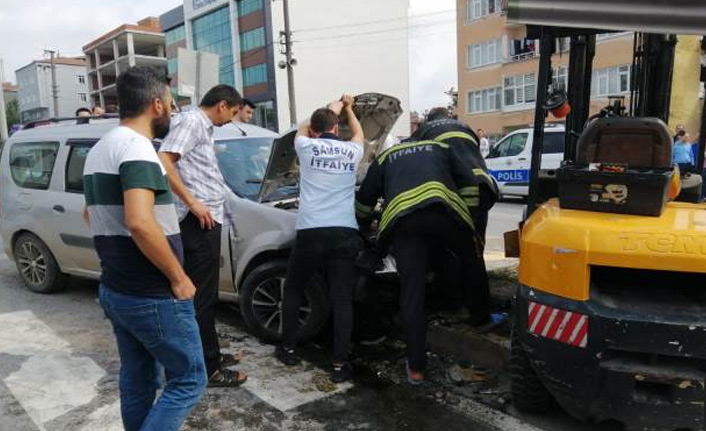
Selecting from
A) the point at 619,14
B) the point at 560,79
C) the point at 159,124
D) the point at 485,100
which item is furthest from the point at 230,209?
the point at 485,100

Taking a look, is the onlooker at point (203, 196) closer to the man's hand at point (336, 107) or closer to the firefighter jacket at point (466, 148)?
the man's hand at point (336, 107)

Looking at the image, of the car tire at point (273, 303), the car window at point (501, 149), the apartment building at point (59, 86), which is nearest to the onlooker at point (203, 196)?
the car tire at point (273, 303)

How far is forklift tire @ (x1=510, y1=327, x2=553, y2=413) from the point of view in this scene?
10.6ft

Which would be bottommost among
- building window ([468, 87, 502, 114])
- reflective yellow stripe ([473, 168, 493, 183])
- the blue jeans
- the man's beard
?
the blue jeans

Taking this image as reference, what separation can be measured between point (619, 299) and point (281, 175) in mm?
2955

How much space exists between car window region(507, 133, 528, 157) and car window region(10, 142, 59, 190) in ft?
34.1

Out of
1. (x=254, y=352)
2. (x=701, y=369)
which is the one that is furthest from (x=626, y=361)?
(x=254, y=352)

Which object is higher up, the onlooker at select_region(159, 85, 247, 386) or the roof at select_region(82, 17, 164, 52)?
the roof at select_region(82, 17, 164, 52)

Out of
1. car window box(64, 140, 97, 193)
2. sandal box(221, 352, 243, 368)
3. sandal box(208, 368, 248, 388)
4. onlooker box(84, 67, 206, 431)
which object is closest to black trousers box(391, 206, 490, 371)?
sandal box(208, 368, 248, 388)

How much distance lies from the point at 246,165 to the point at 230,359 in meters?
1.78

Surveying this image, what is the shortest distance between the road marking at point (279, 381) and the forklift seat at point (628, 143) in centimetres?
210

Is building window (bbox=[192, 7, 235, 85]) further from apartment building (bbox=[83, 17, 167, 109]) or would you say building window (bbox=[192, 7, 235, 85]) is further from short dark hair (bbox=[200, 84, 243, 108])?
short dark hair (bbox=[200, 84, 243, 108])

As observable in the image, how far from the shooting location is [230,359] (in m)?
4.22

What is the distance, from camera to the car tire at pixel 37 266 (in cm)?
602
